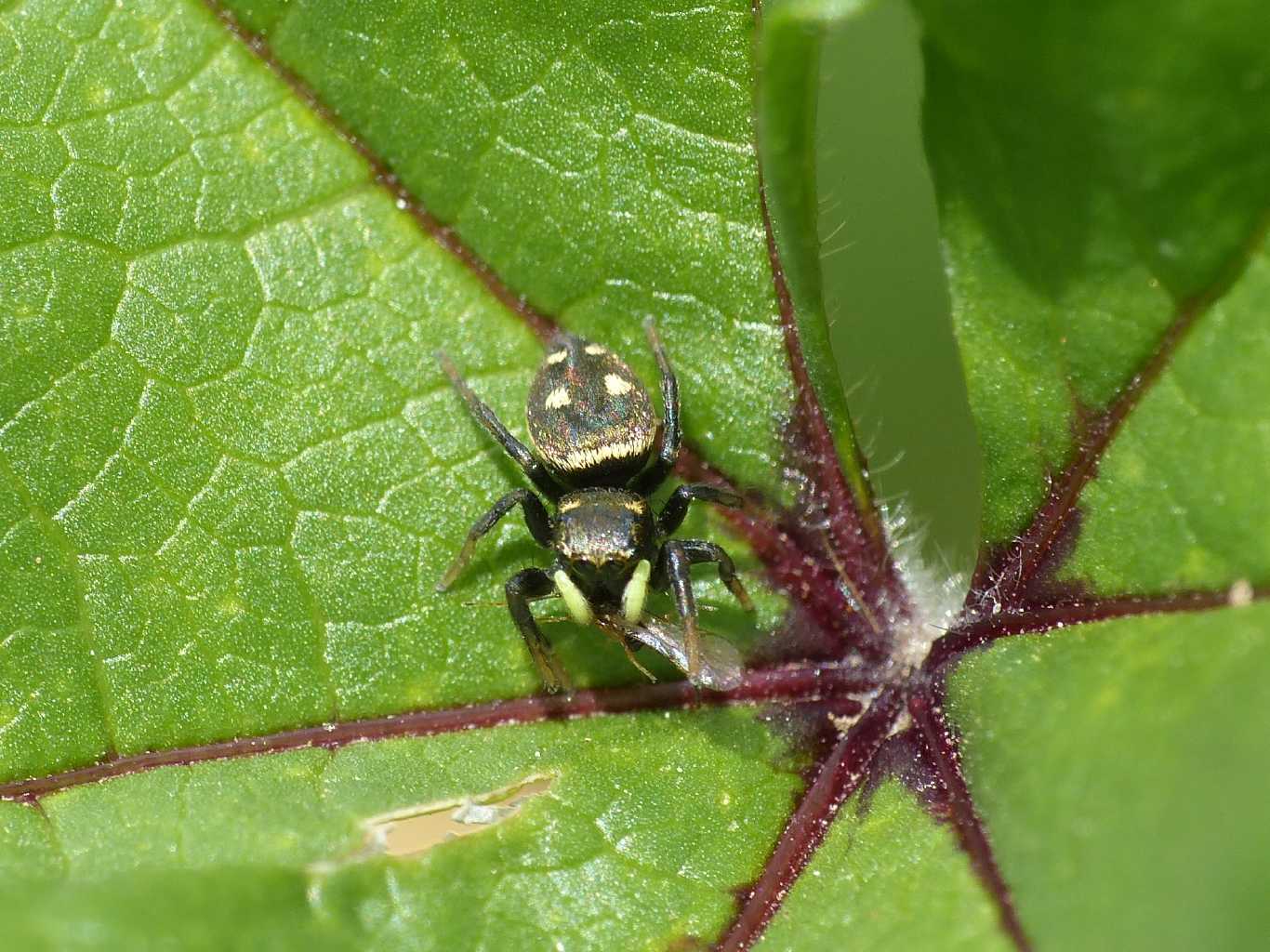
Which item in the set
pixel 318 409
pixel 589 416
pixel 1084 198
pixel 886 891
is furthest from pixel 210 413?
pixel 1084 198

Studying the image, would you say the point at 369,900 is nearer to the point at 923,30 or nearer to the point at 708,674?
the point at 708,674

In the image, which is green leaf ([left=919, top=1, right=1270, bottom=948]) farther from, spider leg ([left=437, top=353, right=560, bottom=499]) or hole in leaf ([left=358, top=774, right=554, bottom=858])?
spider leg ([left=437, top=353, right=560, bottom=499])

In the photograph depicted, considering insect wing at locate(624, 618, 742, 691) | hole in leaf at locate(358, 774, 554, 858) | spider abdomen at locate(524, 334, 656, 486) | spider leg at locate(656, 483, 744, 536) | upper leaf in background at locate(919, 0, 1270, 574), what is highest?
upper leaf in background at locate(919, 0, 1270, 574)

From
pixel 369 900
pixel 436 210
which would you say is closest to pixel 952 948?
pixel 369 900

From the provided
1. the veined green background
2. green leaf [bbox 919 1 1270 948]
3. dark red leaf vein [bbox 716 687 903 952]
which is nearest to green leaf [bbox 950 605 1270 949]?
green leaf [bbox 919 1 1270 948]

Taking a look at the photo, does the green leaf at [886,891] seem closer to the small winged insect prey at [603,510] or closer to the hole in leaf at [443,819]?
the small winged insect prey at [603,510]

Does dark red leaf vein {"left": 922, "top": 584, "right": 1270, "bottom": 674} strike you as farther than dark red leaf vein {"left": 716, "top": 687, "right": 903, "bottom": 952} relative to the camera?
No

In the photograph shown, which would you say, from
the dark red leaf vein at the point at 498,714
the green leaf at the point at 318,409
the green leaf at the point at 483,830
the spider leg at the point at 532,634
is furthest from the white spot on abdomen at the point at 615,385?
the green leaf at the point at 483,830

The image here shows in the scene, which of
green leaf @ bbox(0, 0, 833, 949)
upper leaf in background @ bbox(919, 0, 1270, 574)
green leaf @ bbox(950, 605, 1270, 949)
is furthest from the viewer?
green leaf @ bbox(0, 0, 833, 949)
